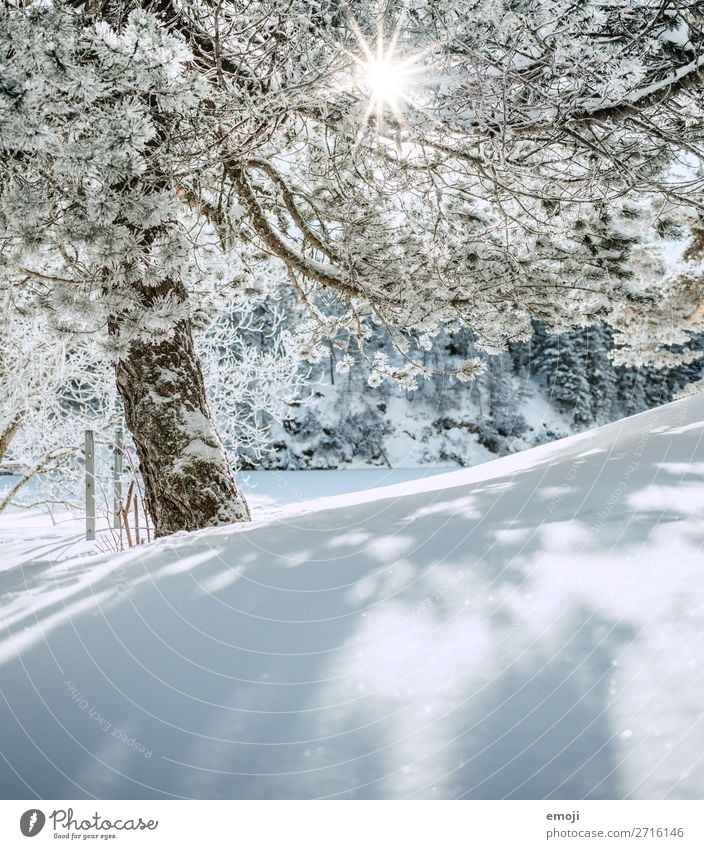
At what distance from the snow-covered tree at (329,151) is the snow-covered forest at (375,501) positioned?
0.06 ft

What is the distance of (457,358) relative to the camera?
27.2 metres

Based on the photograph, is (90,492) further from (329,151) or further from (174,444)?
(329,151)

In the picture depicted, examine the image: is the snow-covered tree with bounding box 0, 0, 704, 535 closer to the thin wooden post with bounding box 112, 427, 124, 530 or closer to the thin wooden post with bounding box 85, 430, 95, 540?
the thin wooden post with bounding box 112, 427, 124, 530

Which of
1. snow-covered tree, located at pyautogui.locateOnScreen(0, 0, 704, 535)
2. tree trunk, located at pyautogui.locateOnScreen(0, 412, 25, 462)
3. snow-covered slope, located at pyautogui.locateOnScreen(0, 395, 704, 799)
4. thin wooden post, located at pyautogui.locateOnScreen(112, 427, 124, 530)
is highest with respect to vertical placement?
snow-covered tree, located at pyautogui.locateOnScreen(0, 0, 704, 535)

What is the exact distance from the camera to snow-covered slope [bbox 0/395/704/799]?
1.33 meters

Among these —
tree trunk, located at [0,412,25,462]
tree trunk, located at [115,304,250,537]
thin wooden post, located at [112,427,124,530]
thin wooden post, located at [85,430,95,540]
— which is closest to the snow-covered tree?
tree trunk, located at [115,304,250,537]

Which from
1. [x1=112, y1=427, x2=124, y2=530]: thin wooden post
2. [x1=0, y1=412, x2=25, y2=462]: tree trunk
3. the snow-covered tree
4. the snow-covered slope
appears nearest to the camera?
the snow-covered slope

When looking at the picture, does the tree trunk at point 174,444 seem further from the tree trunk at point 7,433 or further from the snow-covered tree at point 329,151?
the tree trunk at point 7,433

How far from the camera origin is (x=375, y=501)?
2902mm

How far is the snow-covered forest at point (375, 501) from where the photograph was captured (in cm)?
140

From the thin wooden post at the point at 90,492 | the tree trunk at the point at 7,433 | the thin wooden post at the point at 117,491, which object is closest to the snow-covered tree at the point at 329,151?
the thin wooden post at the point at 117,491

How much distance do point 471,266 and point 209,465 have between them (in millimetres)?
2117

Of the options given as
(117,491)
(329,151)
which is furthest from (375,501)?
(117,491)

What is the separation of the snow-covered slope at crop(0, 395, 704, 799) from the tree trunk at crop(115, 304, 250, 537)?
49.1 inches
